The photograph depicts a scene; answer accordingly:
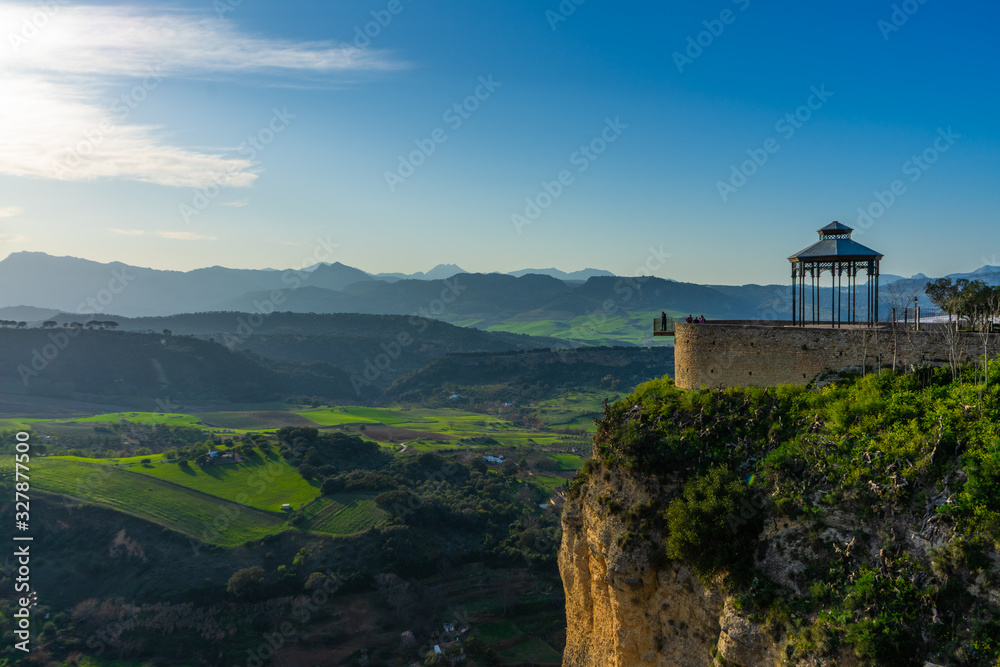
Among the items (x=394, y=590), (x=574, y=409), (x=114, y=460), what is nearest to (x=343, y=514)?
(x=394, y=590)

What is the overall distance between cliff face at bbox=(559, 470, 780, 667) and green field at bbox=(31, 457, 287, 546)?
49.2 m

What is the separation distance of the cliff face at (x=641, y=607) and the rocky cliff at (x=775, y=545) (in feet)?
0.13

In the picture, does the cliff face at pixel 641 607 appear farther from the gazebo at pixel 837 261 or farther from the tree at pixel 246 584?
the tree at pixel 246 584

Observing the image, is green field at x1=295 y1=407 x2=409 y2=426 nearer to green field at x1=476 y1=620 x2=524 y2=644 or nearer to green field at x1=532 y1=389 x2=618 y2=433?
green field at x1=532 y1=389 x2=618 y2=433

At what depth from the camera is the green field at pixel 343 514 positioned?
63.4m

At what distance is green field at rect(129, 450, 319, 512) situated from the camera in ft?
230

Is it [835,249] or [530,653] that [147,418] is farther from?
[835,249]

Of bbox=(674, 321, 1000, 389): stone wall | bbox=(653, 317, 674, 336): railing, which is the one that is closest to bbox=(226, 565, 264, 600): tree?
bbox=(653, 317, 674, 336): railing

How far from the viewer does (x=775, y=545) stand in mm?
15344

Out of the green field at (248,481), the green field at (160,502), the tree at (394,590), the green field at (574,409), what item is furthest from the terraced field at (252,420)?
the tree at (394,590)

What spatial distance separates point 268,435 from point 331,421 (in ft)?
80.2

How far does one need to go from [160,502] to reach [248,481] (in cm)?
1091

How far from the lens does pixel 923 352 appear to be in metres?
18.7

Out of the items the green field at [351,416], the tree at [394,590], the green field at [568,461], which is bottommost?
the tree at [394,590]
